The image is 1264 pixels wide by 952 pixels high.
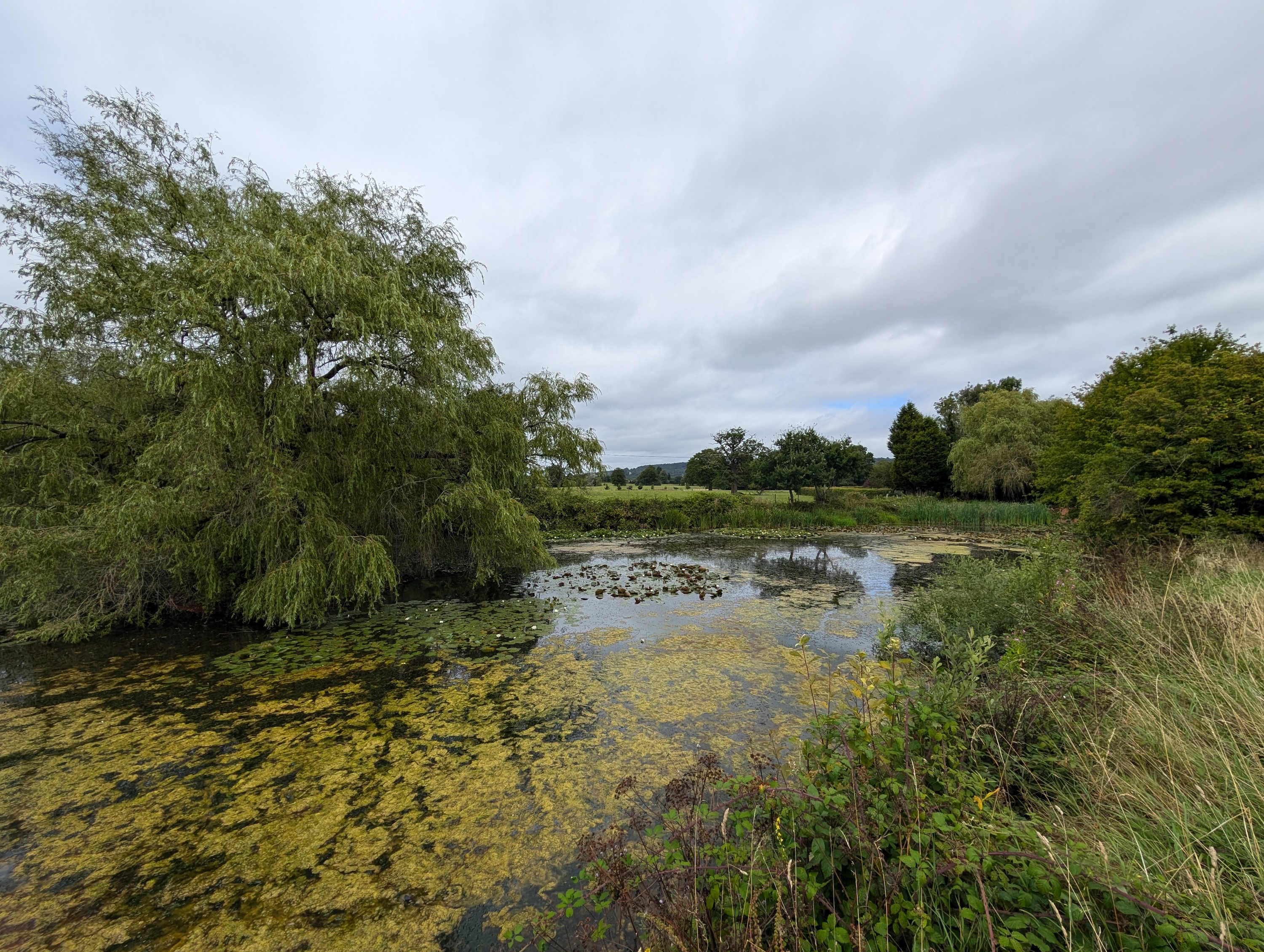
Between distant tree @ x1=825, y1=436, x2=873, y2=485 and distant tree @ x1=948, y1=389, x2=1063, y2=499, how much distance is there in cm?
496

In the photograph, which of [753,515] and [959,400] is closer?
[753,515]

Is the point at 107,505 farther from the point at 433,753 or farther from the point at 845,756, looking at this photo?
the point at 845,756

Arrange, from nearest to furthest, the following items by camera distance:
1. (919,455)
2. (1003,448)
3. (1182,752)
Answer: (1182,752) → (1003,448) → (919,455)

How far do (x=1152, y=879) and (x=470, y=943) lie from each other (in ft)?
8.24

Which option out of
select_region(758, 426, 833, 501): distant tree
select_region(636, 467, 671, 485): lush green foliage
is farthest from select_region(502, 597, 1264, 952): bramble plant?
select_region(636, 467, 671, 485): lush green foliage

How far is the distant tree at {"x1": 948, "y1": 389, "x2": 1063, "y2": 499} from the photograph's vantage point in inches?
958

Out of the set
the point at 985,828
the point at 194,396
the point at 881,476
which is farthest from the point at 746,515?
the point at 881,476

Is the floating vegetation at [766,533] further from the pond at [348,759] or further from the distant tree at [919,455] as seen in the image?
the distant tree at [919,455]

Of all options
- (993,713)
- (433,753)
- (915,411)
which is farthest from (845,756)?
(915,411)

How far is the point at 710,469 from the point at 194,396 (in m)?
37.0

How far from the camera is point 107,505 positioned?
5.96m

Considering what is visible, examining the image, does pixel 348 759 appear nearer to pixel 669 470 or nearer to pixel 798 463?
pixel 798 463

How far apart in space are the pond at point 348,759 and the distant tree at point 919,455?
96.4 feet

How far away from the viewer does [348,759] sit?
12.0ft
